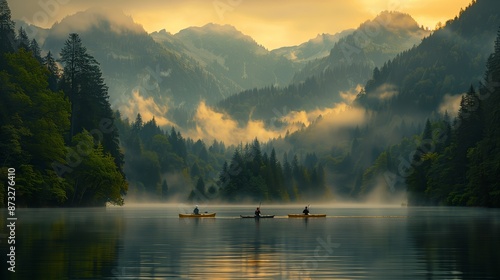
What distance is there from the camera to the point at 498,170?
474 ft

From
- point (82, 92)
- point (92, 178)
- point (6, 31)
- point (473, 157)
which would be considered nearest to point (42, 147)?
point (92, 178)

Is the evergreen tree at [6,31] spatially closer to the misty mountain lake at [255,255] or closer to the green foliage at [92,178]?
the green foliage at [92,178]

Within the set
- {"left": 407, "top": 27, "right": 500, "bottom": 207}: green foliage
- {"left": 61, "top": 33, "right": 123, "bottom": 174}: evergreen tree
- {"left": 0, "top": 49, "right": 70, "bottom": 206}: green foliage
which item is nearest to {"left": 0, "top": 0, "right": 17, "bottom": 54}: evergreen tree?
{"left": 0, "top": 49, "right": 70, "bottom": 206}: green foliage

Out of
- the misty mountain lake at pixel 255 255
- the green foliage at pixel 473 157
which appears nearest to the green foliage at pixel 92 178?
the green foliage at pixel 473 157

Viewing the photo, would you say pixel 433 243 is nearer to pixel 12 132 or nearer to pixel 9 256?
pixel 9 256

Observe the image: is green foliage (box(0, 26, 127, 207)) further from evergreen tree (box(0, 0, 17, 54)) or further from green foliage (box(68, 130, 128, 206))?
evergreen tree (box(0, 0, 17, 54))

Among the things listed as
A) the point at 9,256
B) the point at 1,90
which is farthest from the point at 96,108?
the point at 9,256

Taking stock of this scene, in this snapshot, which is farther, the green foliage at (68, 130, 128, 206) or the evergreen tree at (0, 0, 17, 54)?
the green foliage at (68, 130, 128, 206)

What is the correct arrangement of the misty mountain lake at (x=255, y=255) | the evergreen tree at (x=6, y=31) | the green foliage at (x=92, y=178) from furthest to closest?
1. the green foliage at (x=92, y=178)
2. the evergreen tree at (x=6, y=31)
3. the misty mountain lake at (x=255, y=255)

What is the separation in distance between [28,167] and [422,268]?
10145 cm

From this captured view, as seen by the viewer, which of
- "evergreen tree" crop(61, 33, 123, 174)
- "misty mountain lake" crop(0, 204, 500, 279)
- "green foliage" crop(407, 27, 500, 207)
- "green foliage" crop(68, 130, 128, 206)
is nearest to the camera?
"misty mountain lake" crop(0, 204, 500, 279)

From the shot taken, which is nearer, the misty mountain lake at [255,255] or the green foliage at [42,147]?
the misty mountain lake at [255,255]

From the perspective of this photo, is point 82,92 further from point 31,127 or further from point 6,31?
point 31,127

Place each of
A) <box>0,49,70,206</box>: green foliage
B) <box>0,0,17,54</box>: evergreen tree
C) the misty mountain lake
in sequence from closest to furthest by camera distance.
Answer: the misty mountain lake → <box>0,49,70,206</box>: green foliage → <box>0,0,17,54</box>: evergreen tree
